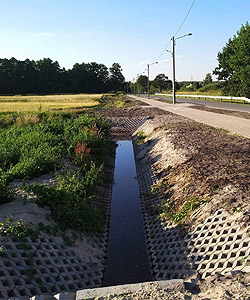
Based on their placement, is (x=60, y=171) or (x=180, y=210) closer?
(x=180, y=210)

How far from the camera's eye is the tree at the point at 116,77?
515 feet

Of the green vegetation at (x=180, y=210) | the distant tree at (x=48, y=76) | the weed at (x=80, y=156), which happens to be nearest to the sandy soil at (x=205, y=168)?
the green vegetation at (x=180, y=210)

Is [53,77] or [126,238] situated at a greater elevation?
[53,77]

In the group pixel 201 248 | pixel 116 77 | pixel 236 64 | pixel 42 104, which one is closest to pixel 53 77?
pixel 116 77

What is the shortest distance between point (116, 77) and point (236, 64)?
378ft

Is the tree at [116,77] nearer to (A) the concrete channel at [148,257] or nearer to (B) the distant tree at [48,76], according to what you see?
(B) the distant tree at [48,76]

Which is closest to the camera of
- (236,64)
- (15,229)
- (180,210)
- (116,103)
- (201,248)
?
(15,229)

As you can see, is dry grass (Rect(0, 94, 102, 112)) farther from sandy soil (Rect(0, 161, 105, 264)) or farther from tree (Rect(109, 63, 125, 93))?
tree (Rect(109, 63, 125, 93))

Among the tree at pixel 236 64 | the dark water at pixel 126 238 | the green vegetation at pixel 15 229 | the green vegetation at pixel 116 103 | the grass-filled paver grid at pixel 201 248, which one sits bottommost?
the dark water at pixel 126 238

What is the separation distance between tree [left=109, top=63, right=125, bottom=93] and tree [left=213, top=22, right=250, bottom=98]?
105621mm

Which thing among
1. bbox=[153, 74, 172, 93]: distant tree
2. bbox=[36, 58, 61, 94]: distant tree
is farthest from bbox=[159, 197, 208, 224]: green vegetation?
bbox=[153, 74, 172, 93]: distant tree

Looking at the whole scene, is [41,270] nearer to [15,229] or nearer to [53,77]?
[15,229]

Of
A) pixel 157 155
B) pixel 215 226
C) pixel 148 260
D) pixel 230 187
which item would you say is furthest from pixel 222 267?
pixel 157 155

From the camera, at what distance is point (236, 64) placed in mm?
47875
